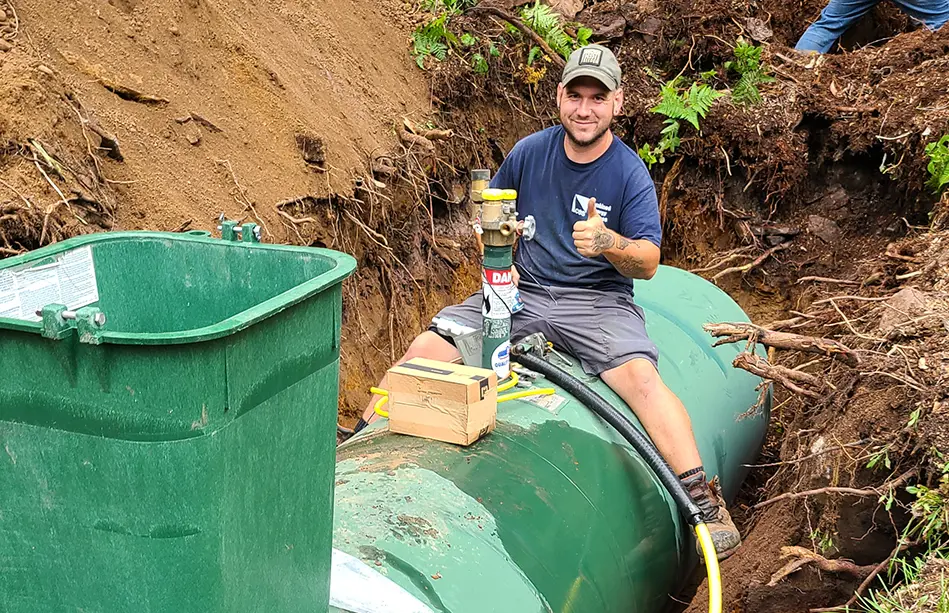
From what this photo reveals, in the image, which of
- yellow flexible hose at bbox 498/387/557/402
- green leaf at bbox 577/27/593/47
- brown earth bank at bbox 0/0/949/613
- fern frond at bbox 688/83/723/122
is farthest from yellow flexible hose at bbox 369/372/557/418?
green leaf at bbox 577/27/593/47

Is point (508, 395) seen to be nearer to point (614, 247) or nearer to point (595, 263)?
point (614, 247)

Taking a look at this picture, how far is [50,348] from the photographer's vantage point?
1565 mm

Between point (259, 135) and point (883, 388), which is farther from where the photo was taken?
point (259, 135)

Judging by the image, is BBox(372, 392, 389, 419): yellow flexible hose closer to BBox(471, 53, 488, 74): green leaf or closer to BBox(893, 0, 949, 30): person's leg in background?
BBox(471, 53, 488, 74): green leaf

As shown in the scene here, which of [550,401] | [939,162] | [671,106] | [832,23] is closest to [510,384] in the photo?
[550,401]

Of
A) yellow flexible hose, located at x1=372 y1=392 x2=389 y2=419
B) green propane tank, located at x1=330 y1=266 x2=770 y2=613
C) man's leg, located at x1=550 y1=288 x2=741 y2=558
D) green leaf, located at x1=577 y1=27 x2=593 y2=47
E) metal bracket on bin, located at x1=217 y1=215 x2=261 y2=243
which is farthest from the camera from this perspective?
green leaf, located at x1=577 y1=27 x2=593 y2=47

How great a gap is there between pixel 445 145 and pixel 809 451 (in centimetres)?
340

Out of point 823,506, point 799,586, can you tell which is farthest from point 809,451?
point 799,586

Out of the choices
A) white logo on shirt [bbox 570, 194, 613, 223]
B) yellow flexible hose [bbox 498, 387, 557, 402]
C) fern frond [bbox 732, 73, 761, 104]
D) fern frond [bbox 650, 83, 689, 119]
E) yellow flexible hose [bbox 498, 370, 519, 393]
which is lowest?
yellow flexible hose [bbox 498, 387, 557, 402]

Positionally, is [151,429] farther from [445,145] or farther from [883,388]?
[445,145]

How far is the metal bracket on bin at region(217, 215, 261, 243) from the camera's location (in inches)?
85.8

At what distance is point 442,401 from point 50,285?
4.82 feet

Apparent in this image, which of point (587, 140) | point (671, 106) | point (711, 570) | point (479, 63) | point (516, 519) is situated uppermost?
point (479, 63)

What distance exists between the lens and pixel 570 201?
13.6ft
